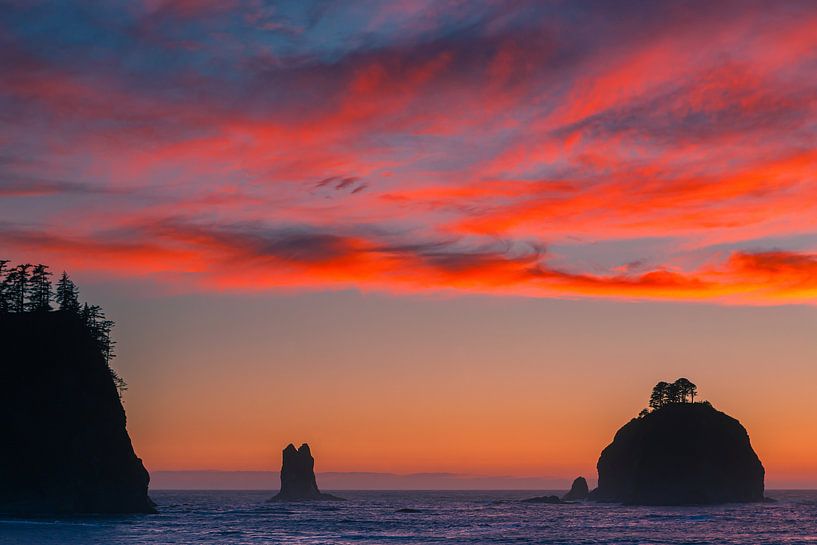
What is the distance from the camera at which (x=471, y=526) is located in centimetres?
12962

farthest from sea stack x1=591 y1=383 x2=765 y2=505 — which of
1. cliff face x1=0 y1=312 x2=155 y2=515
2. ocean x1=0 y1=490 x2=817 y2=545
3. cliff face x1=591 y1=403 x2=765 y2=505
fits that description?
cliff face x1=0 y1=312 x2=155 y2=515

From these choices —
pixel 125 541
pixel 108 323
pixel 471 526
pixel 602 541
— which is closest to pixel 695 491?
pixel 471 526

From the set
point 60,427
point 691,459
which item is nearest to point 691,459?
point 691,459

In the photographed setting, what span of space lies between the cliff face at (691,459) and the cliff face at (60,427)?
10537 centimetres

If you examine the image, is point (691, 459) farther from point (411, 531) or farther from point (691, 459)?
point (411, 531)

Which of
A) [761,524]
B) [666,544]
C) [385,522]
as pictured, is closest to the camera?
[666,544]

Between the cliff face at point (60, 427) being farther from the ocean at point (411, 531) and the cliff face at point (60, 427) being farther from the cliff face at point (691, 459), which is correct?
the cliff face at point (691, 459)

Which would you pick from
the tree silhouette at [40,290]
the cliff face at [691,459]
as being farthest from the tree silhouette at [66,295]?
the cliff face at [691,459]

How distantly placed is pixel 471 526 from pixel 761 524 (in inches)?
1580

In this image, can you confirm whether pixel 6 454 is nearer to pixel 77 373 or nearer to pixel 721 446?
pixel 77 373

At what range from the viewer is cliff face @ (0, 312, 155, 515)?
108 meters

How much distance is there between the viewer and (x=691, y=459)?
18175 centimetres

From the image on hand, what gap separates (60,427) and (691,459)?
404ft

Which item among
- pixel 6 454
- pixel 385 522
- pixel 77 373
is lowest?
pixel 385 522
